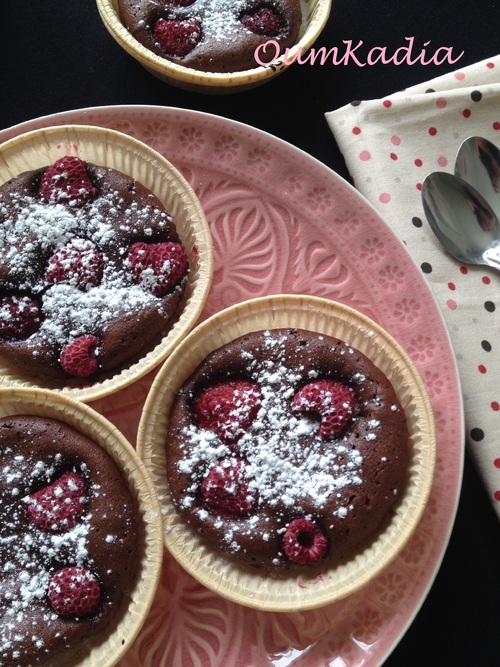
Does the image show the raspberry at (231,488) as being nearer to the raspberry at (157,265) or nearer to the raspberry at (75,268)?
the raspberry at (157,265)

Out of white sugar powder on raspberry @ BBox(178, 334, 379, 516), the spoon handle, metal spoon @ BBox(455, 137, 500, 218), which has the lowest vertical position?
white sugar powder on raspberry @ BBox(178, 334, 379, 516)

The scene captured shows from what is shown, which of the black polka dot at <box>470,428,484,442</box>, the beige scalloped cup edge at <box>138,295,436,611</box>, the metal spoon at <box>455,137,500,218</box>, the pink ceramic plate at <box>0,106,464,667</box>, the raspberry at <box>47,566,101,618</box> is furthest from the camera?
the metal spoon at <box>455,137,500,218</box>

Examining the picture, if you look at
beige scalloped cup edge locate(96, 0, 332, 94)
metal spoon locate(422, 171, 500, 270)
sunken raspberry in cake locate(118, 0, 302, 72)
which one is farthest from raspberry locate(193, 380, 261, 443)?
sunken raspberry in cake locate(118, 0, 302, 72)

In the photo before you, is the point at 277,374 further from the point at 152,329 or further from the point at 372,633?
the point at 372,633

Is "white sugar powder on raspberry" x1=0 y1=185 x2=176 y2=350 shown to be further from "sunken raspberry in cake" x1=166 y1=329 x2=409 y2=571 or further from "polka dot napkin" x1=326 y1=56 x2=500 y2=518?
"polka dot napkin" x1=326 y1=56 x2=500 y2=518

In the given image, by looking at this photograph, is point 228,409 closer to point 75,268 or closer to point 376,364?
point 376,364

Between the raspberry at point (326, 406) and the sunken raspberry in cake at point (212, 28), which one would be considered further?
the sunken raspberry in cake at point (212, 28)

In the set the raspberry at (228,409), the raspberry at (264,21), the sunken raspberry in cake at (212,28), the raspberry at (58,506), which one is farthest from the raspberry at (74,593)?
the raspberry at (264,21)

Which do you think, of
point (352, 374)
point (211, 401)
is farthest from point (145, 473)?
point (352, 374)
